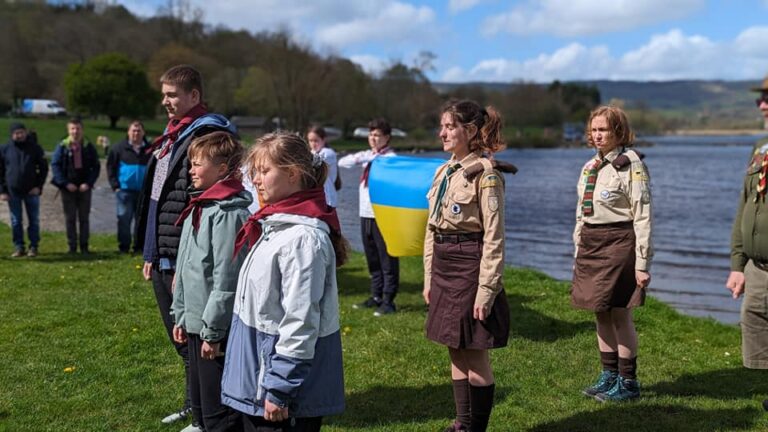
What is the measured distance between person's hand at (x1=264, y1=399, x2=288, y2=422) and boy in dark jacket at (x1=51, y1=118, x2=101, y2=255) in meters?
11.1

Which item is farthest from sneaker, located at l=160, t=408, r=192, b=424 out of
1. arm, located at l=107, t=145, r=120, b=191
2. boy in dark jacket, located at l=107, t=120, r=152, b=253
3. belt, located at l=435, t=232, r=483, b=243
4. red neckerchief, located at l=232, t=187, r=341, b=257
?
arm, located at l=107, t=145, r=120, b=191

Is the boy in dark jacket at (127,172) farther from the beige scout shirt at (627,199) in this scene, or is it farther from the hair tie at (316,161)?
the hair tie at (316,161)

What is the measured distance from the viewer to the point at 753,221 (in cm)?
546

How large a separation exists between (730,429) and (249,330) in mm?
3977

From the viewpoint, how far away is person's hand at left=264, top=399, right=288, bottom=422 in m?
3.38

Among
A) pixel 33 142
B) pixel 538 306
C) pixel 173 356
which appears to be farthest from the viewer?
pixel 33 142

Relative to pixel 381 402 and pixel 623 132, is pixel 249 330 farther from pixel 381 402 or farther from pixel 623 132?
pixel 623 132

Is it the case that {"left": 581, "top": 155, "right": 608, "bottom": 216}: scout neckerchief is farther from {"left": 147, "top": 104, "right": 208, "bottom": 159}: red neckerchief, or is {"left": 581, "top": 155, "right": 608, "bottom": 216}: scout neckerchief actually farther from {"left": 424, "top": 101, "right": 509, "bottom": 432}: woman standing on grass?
{"left": 147, "top": 104, "right": 208, "bottom": 159}: red neckerchief

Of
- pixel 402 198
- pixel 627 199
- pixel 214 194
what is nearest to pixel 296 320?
pixel 214 194

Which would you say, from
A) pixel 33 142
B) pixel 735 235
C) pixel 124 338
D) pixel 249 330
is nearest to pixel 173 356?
pixel 124 338

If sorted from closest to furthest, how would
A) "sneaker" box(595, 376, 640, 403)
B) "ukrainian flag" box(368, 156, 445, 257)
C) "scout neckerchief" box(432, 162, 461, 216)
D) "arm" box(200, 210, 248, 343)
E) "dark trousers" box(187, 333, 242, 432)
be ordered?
"arm" box(200, 210, 248, 343) → "dark trousers" box(187, 333, 242, 432) → "scout neckerchief" box(432, 162, 461, 216) → "sneaker" box(595, 376, 640, 403) → "ukrainian flag" box(368, 156, 445, 257)

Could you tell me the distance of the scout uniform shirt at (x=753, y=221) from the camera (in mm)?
5379

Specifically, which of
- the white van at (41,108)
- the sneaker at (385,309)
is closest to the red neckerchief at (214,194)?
the sneaker at (385,309)

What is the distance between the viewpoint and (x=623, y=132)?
5.97 metres
